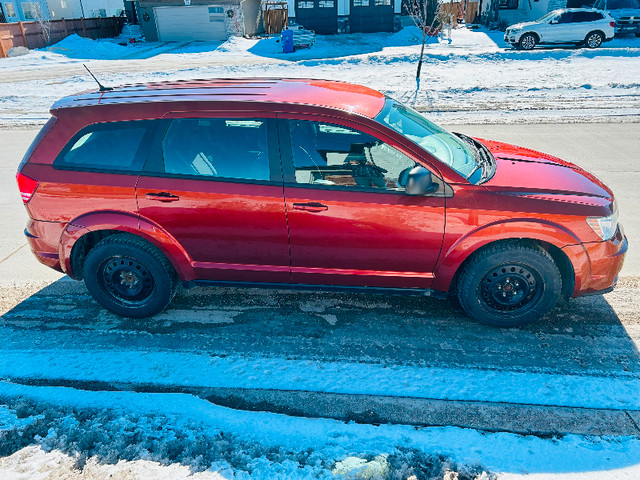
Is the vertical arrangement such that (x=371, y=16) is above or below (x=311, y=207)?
above

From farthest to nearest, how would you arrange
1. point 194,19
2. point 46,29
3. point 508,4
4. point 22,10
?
point 22,10 < point 508,4 < point 194,19 < point 46,29

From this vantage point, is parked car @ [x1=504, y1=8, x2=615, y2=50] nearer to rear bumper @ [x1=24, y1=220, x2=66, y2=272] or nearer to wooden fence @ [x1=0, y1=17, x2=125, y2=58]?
rear bumper @ [x1=24, y1=220, x2=66, y2=272]

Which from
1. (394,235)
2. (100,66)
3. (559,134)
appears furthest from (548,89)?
(100,66)

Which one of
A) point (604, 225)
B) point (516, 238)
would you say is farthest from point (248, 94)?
point (604, 225)

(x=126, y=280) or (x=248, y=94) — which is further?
(x=126, y=280)

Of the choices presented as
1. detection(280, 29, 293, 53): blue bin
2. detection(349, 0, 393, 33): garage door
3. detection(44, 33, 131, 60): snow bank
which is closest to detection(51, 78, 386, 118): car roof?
detection(280, 29, 293, 53): blue bin

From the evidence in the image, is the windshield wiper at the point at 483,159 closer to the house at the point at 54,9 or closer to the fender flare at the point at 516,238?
the fender flare at the point at 516,238

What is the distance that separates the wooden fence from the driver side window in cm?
3049

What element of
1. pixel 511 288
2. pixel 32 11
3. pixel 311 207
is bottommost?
pixel 511 288

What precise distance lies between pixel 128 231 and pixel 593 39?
23.8 metres

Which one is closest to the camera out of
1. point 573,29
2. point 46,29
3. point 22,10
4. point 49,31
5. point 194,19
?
point 573,29

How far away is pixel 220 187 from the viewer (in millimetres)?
3857

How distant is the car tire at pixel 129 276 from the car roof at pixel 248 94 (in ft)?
4.03

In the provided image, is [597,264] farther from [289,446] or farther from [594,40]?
[594,40]
